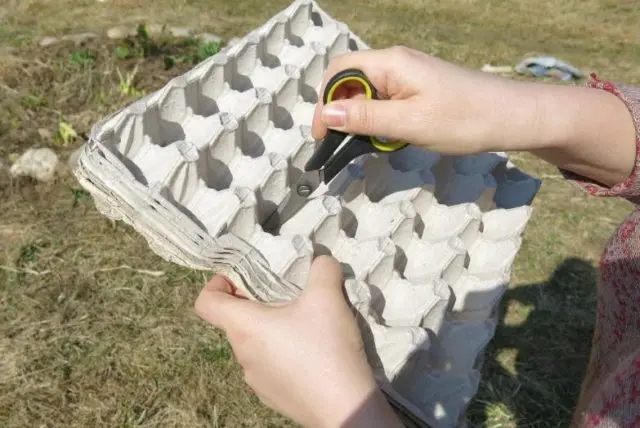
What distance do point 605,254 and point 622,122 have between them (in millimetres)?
387

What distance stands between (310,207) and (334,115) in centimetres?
27

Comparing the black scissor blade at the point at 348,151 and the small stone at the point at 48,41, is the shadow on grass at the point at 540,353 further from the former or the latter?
the small stone at the point at 48,41

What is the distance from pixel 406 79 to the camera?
1.16 meters

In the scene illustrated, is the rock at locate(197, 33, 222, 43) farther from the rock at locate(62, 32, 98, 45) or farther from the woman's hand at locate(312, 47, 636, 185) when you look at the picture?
the woman's hand at locate(312, 47, 636, 185)

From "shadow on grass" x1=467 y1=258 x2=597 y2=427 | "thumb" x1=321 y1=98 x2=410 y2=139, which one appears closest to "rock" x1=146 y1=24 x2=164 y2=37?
"shadow on grass" x1=467 y1=258 x2=597 y2=427

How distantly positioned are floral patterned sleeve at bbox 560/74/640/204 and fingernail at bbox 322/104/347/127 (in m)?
0.53

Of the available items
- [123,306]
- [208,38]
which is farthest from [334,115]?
[208,38]

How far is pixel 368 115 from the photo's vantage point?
3.68 ft

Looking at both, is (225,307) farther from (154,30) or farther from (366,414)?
(154,30)

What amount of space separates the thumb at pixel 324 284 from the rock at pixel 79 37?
346 cm

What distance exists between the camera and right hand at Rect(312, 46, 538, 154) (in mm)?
1135

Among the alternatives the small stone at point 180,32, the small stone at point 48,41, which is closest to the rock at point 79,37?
the small stone at point 48,41

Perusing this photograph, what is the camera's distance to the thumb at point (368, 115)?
1126 millimetres

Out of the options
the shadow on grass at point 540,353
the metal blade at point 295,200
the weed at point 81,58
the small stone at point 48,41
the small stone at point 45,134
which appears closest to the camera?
the metal blade at point 295,200
